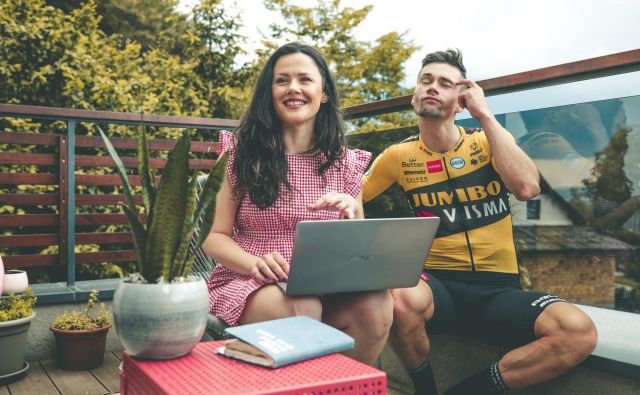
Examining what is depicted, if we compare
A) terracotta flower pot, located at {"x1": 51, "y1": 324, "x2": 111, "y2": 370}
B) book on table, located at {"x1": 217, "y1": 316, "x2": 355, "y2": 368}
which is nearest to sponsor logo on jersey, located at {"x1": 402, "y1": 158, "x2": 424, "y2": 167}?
book on table, located at {"x1": 217, "y1": 316, "x2": 355, "y2": 368}

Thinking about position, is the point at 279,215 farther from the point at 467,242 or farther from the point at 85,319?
the point at 85,319

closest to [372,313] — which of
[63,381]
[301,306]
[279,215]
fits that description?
[301,306]

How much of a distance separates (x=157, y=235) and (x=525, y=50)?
15871 mm

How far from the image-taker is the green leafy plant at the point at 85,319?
9.54 feet


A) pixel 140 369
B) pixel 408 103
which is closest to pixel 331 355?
pixel 140 369

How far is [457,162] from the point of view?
7.23 ft

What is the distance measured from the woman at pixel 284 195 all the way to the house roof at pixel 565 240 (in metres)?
0.74

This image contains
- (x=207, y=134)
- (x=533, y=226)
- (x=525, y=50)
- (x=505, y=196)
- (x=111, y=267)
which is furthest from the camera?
(x=525, y=50)

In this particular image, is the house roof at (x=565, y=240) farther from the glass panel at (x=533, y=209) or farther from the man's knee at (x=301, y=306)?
the man's knee at (x=301, y=306)

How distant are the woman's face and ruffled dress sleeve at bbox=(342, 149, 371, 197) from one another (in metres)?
0.23

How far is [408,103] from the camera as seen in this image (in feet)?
8.95

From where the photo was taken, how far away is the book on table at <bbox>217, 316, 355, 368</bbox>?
1.13 metres

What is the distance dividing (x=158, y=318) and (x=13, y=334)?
189 cm

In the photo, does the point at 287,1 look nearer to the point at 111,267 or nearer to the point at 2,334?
the point at 111,267
